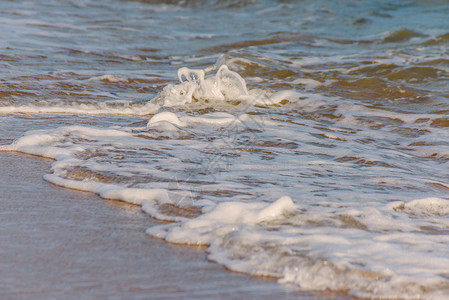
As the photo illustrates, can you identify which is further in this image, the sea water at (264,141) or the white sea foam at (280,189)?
the sea water at (264,141)

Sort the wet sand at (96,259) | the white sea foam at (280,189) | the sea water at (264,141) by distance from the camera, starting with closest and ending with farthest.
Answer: the wet sand at (96,259), the white sea foam at (280,189), the sea water at (264,141)

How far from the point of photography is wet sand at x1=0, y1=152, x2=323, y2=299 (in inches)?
68.2

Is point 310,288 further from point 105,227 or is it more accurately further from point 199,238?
point 105,227

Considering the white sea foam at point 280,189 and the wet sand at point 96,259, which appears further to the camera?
the white sea foam at point 280,189

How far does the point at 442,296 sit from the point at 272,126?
2.91 m

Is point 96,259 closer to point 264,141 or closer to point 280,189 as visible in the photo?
point 280,189

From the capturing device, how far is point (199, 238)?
2.19m

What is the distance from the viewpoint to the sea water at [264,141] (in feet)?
6.91

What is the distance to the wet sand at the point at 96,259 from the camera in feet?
5.68

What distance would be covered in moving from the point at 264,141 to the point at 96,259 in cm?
225

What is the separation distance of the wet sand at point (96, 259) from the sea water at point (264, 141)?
0.33 ft

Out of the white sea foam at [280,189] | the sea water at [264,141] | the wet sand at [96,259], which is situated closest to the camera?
the wet sand at [96,259]

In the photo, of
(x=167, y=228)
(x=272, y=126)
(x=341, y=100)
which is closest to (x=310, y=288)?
(x=167, y=228)

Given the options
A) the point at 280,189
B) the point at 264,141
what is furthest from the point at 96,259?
the point at 264,141
